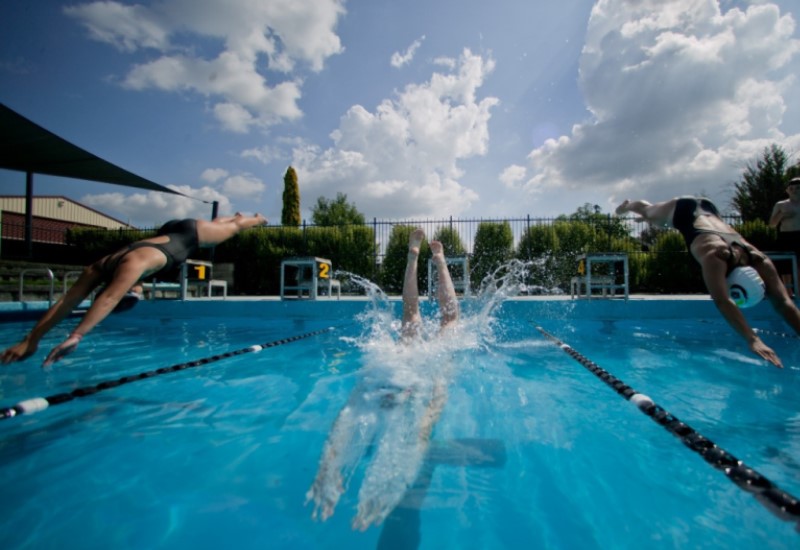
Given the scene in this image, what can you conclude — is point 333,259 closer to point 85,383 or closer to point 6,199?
point 85,383

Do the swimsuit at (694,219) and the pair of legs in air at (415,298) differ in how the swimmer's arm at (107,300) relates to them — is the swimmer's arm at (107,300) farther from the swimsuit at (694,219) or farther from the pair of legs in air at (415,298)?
the swimsuit at (694,219)

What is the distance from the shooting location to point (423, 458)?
6.31 ft

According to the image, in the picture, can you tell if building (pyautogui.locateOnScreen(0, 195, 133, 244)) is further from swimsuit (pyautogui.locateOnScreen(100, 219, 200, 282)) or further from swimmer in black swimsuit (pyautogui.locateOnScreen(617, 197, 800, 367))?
swimmer in black swimsuit (pyautogui.locateOnScreen(617, 197, 800, 367))

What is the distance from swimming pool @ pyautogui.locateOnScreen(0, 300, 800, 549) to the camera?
1423 mm

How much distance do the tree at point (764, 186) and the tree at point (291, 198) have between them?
77.1ft

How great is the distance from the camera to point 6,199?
78.3ft

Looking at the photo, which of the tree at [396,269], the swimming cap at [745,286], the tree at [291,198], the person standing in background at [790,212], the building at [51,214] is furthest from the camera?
the tree at [291,198]

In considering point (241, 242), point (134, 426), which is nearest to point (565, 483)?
point (134, 426)

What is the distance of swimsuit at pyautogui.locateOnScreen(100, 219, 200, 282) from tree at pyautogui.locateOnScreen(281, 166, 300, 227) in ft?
82.7

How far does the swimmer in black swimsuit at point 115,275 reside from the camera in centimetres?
247

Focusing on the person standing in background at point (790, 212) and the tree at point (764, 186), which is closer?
the person standing in background at point (790, 212)

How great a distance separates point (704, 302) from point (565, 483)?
7964 mm

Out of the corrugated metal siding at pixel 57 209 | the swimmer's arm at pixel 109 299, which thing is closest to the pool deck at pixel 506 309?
the swimmer's arm at pixel 109 299

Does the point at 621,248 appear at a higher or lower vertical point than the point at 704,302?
A: higher
